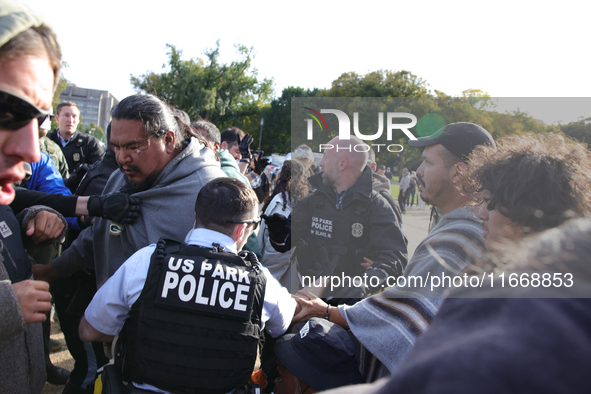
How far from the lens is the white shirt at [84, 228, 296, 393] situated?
1.64 meters

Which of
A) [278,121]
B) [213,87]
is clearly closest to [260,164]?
[213,87]

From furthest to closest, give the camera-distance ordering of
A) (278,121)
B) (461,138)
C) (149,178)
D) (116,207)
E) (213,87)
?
(278,121), (213,87), (149,178), (116,207), (461,138)

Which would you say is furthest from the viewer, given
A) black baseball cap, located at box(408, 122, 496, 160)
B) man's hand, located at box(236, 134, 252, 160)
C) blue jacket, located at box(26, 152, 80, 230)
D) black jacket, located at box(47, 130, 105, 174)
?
man's hand, located at box(236, 134, 252, 160)

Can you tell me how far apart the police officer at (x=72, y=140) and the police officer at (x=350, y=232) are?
383 cm

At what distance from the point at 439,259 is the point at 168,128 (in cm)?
174

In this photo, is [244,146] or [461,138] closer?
[461,138]

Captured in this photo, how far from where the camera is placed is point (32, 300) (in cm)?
150

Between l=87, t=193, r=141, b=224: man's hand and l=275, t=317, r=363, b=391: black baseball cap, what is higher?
l=87, t=193, r=141, b=224: man's hand

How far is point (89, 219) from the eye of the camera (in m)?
2.83

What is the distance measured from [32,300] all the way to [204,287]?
28.2 inches

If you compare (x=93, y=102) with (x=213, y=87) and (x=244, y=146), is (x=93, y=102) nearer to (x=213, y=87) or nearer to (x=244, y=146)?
(x=213, y=87)

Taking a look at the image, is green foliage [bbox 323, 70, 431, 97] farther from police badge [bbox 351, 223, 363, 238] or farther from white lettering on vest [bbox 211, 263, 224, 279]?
white lettering on vest [bbox 211, 263, 224, 279]

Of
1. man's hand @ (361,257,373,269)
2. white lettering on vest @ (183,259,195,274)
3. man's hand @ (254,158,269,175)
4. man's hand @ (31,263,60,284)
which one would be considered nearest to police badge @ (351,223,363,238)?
man's hand @ (361,257,373,269)

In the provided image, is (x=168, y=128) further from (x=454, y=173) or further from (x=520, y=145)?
(x=520, y=145)
